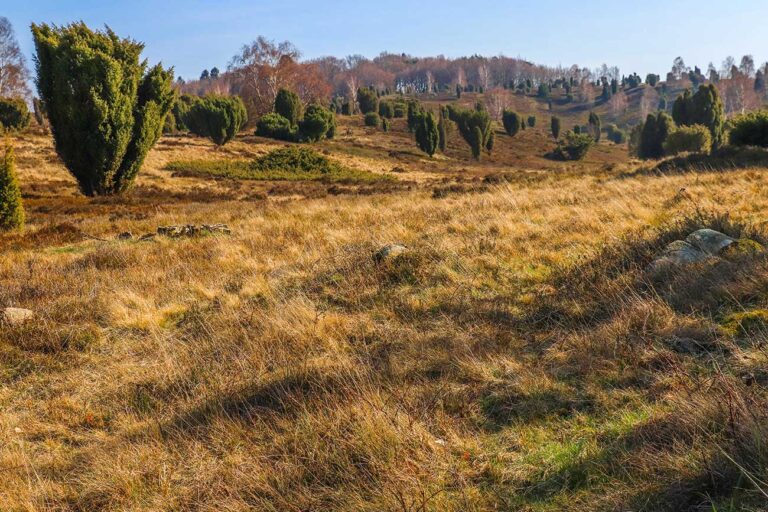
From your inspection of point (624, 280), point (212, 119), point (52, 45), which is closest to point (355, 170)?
point (212, 119)

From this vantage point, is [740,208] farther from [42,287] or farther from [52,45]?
[52,45]

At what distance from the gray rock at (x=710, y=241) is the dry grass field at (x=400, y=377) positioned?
398mm

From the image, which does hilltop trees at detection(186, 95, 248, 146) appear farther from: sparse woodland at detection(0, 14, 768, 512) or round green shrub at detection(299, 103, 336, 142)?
sparse woodland at detection(0, 14, 768, 512)

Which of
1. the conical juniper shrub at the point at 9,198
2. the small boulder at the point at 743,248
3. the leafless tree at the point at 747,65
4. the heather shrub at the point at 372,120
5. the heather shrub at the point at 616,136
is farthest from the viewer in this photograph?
the leafless tree at the point at 747,65

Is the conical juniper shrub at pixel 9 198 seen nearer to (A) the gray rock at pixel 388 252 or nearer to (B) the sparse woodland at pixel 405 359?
(B) the sparse woodland at pixel 405 359

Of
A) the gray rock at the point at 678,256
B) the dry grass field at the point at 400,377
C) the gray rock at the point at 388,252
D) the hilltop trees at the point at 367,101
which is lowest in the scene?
the dry grass field at the point at 400,377

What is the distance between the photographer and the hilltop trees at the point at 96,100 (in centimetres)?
2052

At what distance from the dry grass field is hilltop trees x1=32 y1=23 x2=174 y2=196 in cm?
1565

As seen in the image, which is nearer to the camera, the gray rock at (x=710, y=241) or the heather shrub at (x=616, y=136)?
the gray rock at (x=710, y=241)

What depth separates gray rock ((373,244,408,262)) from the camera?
6728 mm


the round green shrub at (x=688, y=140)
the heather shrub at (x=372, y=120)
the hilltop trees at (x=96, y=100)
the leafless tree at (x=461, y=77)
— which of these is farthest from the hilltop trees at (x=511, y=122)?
the leafless tree at (x=461, y=77)

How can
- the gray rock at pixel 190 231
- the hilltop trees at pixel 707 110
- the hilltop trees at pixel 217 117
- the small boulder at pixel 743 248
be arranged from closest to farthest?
the small boulder at pixel 743 248 < the gray rock at pixel 190 231 < the hilltop trees at pixel 217 117 < the hilltop trees at pixel 707 110

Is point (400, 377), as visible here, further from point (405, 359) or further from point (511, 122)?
point (511, 122)

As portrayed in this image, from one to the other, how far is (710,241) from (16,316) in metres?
7.64
